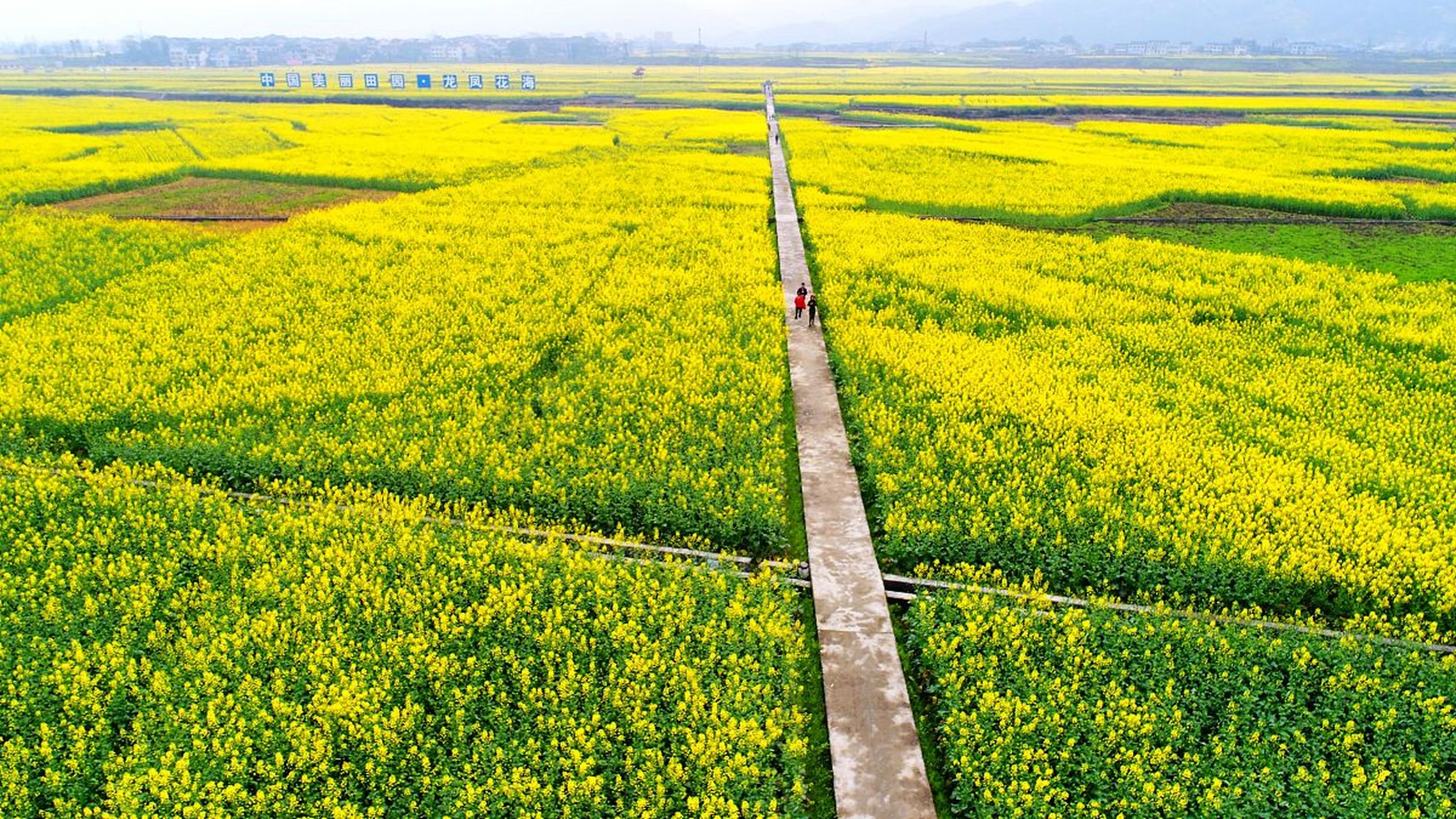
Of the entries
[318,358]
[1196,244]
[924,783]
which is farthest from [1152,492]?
[1196,244]

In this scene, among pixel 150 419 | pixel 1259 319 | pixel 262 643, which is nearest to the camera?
pixel 262 643

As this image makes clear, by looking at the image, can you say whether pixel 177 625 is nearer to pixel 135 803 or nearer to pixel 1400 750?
pixel 135 803

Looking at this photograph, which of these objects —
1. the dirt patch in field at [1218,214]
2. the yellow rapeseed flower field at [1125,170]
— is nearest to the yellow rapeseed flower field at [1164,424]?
the dirt patch in field at [1218,214]

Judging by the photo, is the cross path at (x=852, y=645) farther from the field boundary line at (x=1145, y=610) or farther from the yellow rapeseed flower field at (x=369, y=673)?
the yellow rapeseed flower field at (x=369, y=673)

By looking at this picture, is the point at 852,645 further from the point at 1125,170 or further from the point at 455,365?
the point at 1125,170

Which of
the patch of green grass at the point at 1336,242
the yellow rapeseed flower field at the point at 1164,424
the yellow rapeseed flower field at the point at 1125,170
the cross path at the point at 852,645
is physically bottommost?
the cross path at the point at 852,645

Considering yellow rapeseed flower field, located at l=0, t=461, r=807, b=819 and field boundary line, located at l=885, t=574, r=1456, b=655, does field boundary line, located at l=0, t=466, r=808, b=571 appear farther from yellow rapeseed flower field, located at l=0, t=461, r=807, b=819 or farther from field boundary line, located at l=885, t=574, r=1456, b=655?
field boundary line, located at l=885, t=574, r=1456, b=655

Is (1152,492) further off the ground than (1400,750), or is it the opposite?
(1152,492)

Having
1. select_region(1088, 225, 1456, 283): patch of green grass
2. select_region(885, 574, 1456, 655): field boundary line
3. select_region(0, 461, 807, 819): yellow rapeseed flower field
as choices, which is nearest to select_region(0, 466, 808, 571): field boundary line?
select_region(0, 461, 807, 819): yellow rapeseed flower field
